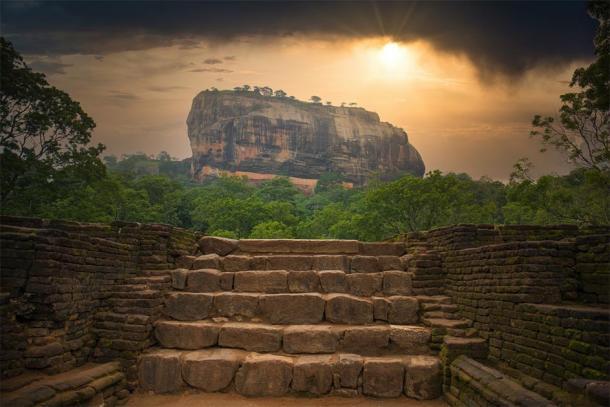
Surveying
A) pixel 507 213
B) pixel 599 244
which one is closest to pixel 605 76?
pixel 599 244

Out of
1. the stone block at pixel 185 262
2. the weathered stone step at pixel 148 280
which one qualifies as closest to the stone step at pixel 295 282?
the weathered stone step at pixel 148 280

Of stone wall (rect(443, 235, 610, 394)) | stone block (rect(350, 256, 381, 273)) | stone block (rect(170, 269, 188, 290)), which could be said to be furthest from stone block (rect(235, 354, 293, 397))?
stone wall (rect(443, 235, 610, 394))

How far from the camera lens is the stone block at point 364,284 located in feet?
23.1

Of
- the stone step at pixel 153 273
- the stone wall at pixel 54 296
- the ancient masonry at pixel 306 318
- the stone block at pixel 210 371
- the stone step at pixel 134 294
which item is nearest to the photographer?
the ancient masonry at pixel 306 318

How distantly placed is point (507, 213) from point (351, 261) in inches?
826

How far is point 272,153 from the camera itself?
95.5m

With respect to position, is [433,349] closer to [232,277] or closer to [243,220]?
[232,277]

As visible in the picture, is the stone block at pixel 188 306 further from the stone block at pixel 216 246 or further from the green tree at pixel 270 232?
the green tree at pixel 270 232

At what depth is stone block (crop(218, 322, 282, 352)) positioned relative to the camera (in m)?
5.96

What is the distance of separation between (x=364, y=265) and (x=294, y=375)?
9.23 ft

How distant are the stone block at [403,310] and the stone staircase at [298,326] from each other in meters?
0.02

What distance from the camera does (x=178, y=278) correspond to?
702cm

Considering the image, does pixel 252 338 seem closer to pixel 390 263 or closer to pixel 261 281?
pixel 261 281

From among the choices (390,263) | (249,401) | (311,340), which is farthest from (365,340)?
(390,263)
